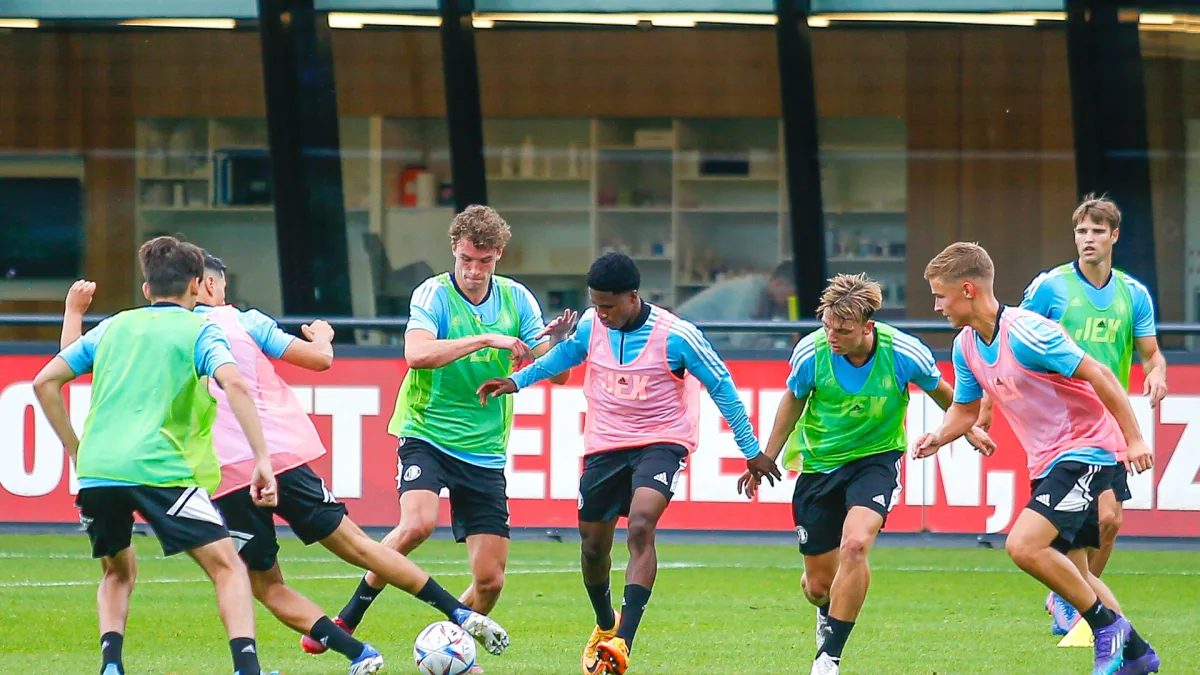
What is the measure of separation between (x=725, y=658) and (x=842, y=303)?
5.96ft

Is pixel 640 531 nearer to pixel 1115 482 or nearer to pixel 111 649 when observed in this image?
pixel 1115 482

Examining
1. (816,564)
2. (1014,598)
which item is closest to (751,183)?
(1014,598)

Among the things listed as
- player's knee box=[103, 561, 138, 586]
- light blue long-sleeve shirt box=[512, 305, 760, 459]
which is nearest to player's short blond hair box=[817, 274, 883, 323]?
light blue long-sleeve shirt box=[512, 305, 760, 459]

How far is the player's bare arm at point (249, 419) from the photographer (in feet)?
19.4

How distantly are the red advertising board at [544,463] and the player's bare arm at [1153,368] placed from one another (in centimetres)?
316

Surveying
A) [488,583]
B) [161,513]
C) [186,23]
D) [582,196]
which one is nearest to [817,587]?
[488,583]

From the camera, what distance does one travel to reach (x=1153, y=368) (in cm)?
838

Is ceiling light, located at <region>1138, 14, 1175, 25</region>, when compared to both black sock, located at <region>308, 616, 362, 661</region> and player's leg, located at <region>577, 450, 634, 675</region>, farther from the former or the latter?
black sock, located at <region>308, 616, 362, 661</region>

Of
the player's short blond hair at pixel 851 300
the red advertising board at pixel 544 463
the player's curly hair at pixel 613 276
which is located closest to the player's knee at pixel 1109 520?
the player's short blond hair at pixel 851 300

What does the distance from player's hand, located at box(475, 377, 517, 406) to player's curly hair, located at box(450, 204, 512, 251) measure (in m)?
0.60

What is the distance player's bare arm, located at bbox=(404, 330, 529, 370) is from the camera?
7.25 metres

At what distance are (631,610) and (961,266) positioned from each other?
80.0 inches

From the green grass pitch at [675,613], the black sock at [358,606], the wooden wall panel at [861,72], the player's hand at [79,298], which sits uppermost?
the wooden wall panel at [861,72]

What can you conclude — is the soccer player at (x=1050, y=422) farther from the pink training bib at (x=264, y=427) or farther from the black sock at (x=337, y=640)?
the pink training bib at (x=264, y=427)
